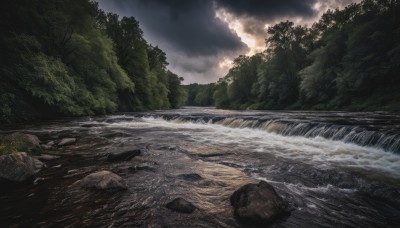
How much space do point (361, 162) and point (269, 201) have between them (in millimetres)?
4764

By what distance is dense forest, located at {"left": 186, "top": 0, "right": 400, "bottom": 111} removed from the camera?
26.2 m

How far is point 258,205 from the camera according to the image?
343cm

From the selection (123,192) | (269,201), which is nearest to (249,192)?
(269,201)

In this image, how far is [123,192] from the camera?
4.27m

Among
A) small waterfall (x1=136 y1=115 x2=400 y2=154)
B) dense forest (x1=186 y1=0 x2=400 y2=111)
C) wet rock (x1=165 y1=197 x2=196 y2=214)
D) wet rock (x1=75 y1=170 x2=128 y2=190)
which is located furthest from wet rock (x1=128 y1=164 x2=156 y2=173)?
dense forest (x1=186 y1=0 x2=400 y2=111)

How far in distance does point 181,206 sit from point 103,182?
1680mm

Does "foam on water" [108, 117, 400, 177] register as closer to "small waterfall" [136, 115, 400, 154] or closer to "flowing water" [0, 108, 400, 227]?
"flowing water" [0, 108, 400, 227]

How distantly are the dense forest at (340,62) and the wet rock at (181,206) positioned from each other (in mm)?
24573

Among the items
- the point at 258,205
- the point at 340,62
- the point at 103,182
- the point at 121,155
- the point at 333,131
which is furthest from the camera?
the point at 340,62

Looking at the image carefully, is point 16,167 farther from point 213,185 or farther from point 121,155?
point 213,185

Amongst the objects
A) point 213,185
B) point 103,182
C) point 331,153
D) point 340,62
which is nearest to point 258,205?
point 213,185

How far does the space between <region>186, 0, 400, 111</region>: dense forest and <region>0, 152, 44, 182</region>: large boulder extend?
2647 cm

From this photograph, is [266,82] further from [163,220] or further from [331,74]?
[163,220]

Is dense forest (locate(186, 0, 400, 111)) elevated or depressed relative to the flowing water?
elevated
